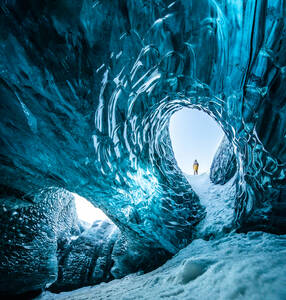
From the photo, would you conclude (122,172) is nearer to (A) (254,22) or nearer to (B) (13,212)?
(A) (254,22)

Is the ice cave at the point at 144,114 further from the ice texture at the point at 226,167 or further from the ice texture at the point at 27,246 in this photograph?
the ice texture at the point at 226,167

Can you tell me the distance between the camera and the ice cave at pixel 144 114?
104cm

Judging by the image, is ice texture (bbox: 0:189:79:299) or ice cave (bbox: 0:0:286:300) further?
ice texture (bbox: 0:189:79:299)

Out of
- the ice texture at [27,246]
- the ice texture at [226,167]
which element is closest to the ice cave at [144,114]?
the ice texture at [27,246]

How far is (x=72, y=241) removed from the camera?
584cm

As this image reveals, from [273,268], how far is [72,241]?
6.67m

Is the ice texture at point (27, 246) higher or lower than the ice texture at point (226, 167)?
lower

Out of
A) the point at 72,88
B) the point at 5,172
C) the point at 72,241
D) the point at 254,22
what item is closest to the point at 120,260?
the point at 72,241

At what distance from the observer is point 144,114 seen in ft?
7.04

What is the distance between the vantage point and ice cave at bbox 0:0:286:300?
3.41ft

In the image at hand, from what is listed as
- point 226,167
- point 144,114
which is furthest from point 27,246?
point 226,167

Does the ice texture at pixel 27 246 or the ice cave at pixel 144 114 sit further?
the ice texture at pixel 27 246

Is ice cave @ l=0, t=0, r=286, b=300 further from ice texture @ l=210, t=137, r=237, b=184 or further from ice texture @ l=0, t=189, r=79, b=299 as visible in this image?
ice texture @ l=210, t=137, r=237, b=184

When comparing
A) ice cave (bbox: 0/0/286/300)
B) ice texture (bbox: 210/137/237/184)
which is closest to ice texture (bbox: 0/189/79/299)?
ice cave (bbox: 0/0/286/300)
